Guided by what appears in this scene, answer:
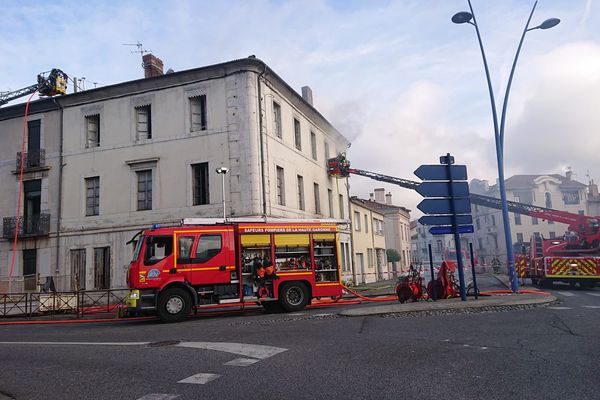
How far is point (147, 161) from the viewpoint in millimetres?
22469

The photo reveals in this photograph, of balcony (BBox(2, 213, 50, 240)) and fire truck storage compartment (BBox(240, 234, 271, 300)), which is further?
balcony (BBox(2, 213, 50, 240))

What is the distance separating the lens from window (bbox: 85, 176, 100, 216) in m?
23.5

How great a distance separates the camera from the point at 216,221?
13812 mm

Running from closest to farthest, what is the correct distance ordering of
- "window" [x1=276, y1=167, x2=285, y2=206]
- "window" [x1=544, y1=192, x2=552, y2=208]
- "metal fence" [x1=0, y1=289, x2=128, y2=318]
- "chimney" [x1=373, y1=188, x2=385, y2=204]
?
"metal fence" [x1=0, y1=289, x2=128, y2=318], "window" [x1=276, y1=167, x2=285, y2=206], "chimney" [x1=373, y1=188, x2=385, y2=204], "window" [x1=544, y1=192, x2=552, y2=208]

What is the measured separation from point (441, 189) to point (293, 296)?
529 centimetres

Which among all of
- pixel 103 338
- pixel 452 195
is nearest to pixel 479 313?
pixel 452 195

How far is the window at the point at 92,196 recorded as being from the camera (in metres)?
23.5

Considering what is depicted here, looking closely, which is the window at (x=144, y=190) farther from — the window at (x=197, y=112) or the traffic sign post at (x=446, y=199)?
the traffic sign post at (x=446, y=199)

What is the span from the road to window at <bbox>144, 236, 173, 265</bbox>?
2.86 metres

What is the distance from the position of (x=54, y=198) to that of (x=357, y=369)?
22650 mm

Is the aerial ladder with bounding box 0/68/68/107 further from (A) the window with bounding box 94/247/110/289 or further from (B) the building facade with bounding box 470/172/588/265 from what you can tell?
(B) the building facade with bounding box 470/172/588/265

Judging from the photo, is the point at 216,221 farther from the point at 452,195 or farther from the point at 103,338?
the point at 452,195

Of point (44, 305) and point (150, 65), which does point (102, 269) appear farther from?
point (150, 65)

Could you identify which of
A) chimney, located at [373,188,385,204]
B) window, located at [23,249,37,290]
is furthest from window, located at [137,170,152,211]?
chimney, located at [373,188,385,204]
